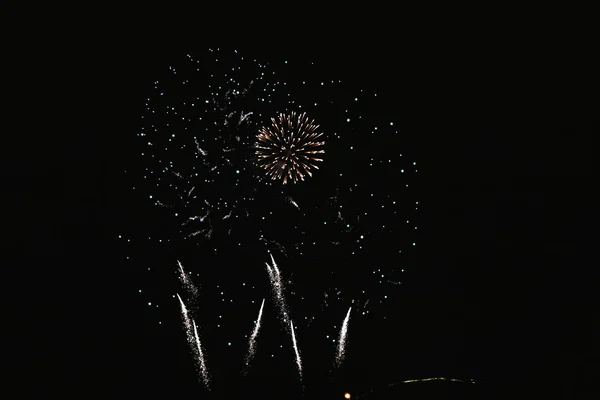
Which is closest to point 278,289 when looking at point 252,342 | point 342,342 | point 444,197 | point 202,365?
point 252,342

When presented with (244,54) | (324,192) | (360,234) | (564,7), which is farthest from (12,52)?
(564,7)

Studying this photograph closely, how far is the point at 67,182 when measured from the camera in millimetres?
2324

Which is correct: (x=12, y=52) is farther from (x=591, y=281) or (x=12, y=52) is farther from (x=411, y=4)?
(x=591, y=281)

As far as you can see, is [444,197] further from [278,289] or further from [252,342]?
[252,342]

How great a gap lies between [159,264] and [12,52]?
1.28 metres

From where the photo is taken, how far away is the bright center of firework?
Result: 2152mm

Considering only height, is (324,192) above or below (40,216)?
below

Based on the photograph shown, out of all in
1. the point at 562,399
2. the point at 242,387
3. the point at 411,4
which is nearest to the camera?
the point at 562,399

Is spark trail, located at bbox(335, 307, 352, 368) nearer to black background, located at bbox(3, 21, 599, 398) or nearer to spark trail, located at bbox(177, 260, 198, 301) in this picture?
black background, located at bbox(3, 21, 599, 398)

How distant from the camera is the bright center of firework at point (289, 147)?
2.15m

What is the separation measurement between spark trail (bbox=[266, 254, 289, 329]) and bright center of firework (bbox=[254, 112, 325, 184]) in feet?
1.66

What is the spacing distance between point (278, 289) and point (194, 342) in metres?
0.54

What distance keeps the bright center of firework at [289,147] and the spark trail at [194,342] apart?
2.96 feet

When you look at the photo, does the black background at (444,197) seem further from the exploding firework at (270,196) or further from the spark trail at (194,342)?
the spark trail at (194,342)
